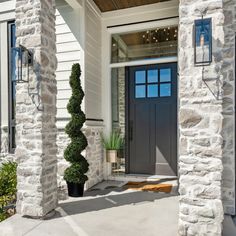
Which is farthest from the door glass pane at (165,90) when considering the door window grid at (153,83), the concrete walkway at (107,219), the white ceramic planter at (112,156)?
the concrete walkway at (107,219)

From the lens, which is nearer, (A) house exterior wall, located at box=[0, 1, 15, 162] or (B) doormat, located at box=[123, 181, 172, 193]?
(B) doormat, located at box=[123, 181, 172, 193]

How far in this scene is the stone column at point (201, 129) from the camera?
6.89 ft

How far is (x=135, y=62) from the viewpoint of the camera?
4.50 meters

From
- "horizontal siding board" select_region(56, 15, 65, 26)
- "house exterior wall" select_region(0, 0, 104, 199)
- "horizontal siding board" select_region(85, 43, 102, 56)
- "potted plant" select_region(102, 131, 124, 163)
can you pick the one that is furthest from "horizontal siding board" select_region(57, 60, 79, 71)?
"potted plant" select_region(102, 131, 124, 163)

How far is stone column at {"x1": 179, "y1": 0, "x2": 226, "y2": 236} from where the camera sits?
2.10 metres

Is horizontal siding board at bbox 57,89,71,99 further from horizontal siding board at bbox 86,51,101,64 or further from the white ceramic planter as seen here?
the white ceramic planter

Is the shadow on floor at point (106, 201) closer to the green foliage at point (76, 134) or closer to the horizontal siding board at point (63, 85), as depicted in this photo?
the green foliage at point (76, 134)

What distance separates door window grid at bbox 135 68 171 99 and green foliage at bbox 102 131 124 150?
921 millimetres

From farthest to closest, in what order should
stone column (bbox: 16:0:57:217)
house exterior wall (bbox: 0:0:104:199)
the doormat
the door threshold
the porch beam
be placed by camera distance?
the door threshold, house exterior wall (bbox: 0:0:104:199), the doormat, the porch beam, stone column (bbox: 16:0:57:217)

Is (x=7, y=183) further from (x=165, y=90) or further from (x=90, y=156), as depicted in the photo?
(x=165, y=90)

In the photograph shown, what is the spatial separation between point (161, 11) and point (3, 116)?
3878 millimetres

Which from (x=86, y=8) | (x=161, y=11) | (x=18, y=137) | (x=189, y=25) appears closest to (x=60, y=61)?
(x=86, y=8)

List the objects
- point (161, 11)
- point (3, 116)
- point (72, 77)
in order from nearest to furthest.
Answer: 1. point (72, 77)
2. point (161, 11)
3. point (3, 116)

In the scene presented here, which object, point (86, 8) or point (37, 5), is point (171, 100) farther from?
point (37, 5)
